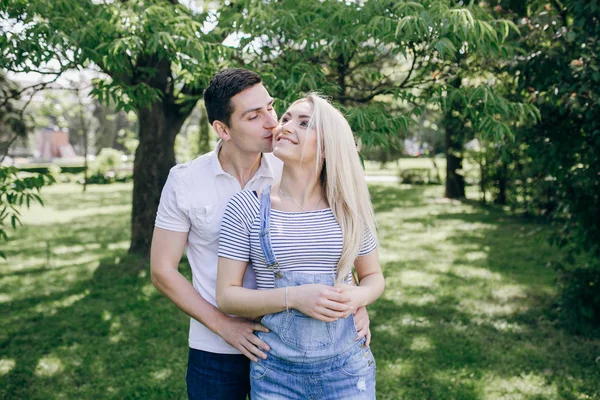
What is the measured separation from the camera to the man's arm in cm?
225

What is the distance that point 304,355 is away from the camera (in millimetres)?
2137

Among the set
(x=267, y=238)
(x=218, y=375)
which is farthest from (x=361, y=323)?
(x=218, y=375)

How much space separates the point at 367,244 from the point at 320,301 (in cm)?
38

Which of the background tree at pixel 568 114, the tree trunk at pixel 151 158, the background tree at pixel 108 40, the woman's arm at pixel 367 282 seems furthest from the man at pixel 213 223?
the tree trunk at pixel 151 158

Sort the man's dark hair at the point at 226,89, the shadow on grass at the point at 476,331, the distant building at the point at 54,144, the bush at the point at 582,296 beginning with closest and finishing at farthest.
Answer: the man's dark hair at the point at 226,89 < the shadow on grass at the point at 476,331 < the bush at the point at 582,296 < the distant building at the point at 54,144

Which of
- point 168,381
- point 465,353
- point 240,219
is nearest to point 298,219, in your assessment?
point 240,219

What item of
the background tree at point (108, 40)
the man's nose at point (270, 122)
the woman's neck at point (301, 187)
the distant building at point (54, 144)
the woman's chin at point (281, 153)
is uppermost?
the background tree at point (108, 40)

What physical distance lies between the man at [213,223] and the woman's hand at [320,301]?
9.8 inches

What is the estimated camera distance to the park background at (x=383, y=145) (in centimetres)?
435

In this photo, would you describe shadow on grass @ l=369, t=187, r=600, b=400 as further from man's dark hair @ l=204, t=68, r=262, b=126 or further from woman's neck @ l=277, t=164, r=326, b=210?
man's dark hair @ l=204, t=68, r=262, b=126

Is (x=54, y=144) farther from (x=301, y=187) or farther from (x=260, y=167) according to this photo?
(x=301, y=187)

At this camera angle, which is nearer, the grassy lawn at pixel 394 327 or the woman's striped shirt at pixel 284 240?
the woman's striped shirt at pixel 284 240

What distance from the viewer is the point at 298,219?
2195mm

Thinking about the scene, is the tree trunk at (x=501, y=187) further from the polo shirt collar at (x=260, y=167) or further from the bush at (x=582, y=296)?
the polo shirt collar at (x=260, y=167)
